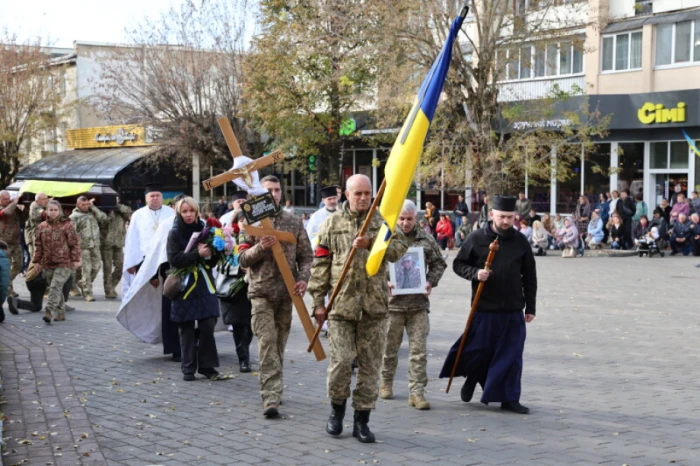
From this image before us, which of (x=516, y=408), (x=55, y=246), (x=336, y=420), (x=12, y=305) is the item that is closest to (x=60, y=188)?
(x=12, y=305)

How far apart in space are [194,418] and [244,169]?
199 centimetres

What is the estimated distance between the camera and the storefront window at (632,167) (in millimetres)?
32094

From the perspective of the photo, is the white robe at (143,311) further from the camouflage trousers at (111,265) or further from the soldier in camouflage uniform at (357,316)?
the camouflage trousers at (111,265)

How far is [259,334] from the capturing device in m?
7.78

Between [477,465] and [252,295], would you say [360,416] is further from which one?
[252,295]

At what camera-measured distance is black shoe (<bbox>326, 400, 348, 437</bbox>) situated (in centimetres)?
694

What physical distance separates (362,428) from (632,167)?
2744 centimetres

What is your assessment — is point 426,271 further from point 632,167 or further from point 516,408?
point 632,167

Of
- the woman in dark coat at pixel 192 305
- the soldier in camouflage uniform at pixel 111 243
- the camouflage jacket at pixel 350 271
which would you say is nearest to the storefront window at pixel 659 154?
the soldier in camouflage uniform at pixel 111 243

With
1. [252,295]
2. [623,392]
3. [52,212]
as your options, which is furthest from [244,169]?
[52,212]

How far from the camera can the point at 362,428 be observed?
6809mm

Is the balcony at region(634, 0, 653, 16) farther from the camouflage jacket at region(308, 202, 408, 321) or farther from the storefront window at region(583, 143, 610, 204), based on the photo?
the camouflage jacket at region(308, 202, 408, 321)

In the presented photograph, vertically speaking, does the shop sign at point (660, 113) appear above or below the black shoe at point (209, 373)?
above

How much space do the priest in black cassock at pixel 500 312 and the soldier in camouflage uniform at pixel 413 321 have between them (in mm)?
300
